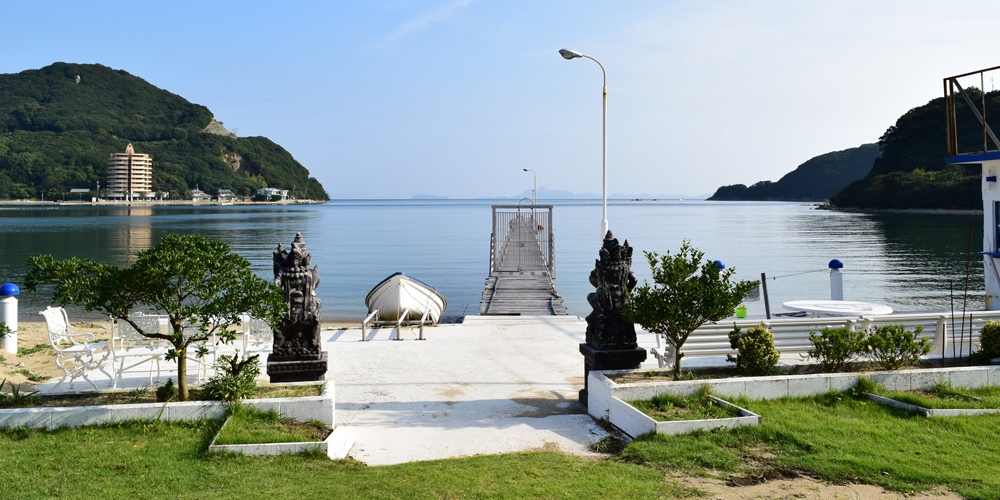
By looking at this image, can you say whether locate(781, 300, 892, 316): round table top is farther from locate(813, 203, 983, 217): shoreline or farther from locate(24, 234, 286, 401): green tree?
locate(813, 203, 983, 217): shoreline

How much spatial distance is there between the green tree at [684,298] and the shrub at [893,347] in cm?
167

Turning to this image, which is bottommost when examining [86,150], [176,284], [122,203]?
[176,284]

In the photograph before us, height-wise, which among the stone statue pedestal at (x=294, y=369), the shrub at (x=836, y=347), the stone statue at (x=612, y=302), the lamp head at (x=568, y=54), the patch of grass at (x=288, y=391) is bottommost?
the patch of grass at (x=288, y=391)

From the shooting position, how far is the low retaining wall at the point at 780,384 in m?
6.29

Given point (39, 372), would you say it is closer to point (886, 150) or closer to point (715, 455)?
point (715, 455)

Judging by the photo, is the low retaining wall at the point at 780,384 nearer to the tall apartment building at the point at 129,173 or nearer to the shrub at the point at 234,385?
the shrub at the point at 234,385

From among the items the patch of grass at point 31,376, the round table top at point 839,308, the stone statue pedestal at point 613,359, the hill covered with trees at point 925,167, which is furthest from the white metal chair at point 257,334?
the hill covered with trees at point 925,167

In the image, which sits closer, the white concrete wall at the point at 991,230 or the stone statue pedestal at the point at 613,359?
the stone statue pedestal at the point at 613,359

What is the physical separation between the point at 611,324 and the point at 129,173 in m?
192

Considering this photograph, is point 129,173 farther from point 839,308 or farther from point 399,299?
point 839,308

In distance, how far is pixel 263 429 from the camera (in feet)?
17.8

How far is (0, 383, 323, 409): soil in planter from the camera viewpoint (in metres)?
5.86

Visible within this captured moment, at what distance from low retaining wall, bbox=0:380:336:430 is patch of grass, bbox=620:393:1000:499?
2834 millimetres

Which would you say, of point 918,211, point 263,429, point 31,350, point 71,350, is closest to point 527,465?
point 263,429
